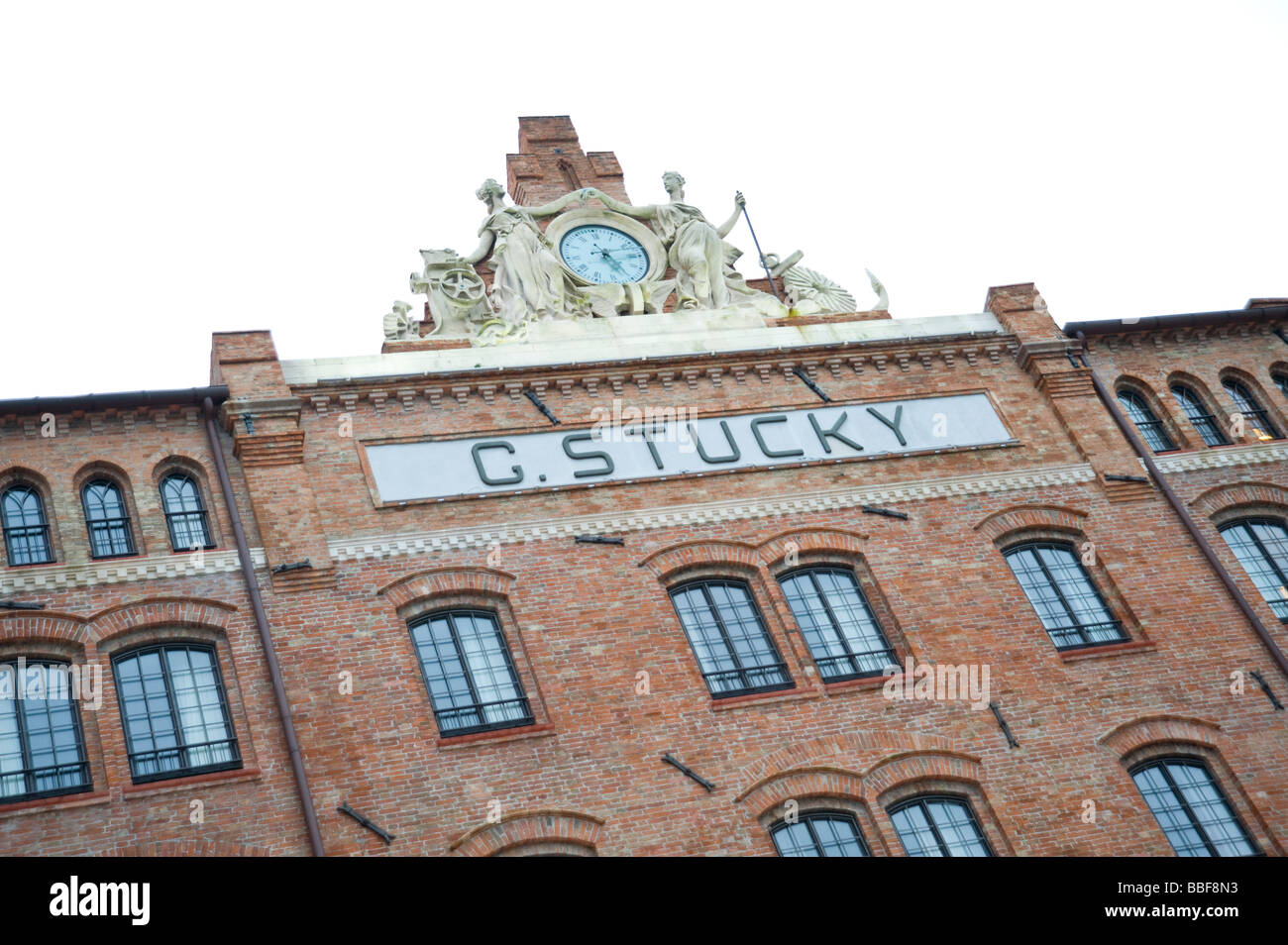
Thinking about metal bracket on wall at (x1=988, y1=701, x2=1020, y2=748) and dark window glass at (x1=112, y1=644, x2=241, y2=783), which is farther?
metal bracket on wall at (x1=988, y1=701, x2=1020, y2=748)

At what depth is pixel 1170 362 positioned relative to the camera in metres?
25.6

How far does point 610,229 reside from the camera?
26000mm

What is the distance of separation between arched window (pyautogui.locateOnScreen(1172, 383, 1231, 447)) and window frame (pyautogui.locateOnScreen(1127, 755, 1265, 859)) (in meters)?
6.32

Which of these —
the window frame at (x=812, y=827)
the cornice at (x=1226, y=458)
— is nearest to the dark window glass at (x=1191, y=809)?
the window frame at (x=812, y=827)

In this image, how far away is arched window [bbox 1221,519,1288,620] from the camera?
23.0 meters

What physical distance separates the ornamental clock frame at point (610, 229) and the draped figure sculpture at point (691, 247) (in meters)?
0.17

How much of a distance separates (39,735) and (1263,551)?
57.2 ft

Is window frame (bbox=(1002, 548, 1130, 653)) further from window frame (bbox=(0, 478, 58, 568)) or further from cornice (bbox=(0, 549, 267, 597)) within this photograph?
window frame (bbox=(0, 478, 58, 568))

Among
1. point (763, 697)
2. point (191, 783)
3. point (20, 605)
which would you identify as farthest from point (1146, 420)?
point (20, 605)

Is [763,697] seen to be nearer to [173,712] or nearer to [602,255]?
[173,712]

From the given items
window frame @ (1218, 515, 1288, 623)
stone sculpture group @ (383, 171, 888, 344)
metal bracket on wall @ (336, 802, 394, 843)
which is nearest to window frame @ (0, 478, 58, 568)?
metal bracket on wall @ (336, 802, 394, 843)

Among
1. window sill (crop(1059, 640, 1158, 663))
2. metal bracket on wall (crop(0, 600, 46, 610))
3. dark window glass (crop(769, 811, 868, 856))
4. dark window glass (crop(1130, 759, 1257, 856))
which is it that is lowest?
dark window glass (crop(1130, 759, 1257, 856))
